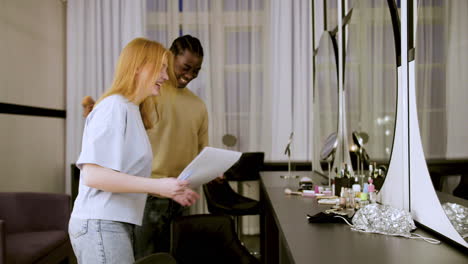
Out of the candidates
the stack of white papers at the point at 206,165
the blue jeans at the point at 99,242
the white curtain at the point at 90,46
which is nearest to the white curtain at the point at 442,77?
the stack of white papers at the point at 206,165

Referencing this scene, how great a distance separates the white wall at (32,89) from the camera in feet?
12.7

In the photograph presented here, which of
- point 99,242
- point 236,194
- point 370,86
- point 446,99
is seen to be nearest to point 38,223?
point 236,194

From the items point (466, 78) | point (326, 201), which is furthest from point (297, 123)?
point (466, 78)

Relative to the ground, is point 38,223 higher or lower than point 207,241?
lower

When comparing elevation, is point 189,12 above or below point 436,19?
above

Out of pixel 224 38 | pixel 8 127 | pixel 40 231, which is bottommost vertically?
pixel 40 231

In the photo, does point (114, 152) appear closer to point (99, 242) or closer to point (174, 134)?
point (99, 242)

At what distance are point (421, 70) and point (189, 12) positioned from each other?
156 inches

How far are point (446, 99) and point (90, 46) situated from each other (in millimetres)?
4641

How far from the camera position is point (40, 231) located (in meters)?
3.33

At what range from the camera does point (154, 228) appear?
237cm

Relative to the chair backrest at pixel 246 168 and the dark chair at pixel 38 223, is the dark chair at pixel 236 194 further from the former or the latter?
the dark chair at pixel 38 223

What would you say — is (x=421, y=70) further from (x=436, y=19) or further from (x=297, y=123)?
(x=297, y=123)

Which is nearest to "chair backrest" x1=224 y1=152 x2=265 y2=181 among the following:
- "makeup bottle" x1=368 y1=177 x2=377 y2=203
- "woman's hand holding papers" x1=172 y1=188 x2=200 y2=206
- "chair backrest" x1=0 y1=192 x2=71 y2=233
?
"chair backrest" x1=0 y1=192 x2=71 y2=233
